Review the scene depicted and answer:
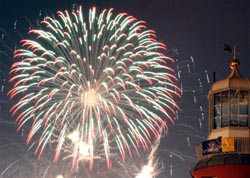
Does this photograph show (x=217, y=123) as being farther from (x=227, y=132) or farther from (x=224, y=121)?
(x=227, y=132)

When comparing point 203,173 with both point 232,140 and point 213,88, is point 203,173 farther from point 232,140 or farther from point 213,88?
point 213,88

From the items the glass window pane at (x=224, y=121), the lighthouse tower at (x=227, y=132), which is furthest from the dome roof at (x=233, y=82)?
the glass window pane at (x=224, y=121)

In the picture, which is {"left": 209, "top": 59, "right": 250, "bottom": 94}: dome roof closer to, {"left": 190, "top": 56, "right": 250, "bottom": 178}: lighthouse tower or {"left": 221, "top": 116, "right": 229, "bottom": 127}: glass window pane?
{"left": 190, "top": 56, "right": 250, "bottom": 178}: lighthouse tower

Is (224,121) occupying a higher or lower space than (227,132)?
higher

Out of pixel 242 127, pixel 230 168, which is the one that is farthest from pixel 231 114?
pixel 230 168

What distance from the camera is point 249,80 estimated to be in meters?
77.5

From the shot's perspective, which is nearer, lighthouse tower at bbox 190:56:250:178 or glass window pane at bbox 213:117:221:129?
lighthouse tower at bbox 190:56:250:178

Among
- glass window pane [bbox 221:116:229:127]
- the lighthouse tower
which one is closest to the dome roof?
the lighthouse tower

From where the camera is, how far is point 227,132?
74.2 metres

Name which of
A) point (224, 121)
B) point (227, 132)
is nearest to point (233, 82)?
point (224, 121)

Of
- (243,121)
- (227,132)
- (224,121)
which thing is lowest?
(227,132)

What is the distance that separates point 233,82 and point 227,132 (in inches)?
255

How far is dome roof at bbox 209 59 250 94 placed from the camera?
76.9m

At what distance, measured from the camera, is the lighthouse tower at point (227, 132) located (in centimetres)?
7175
